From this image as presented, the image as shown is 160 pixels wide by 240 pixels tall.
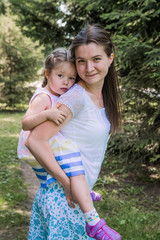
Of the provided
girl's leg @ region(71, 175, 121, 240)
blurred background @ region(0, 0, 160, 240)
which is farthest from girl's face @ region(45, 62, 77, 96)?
blurred background @ region(0, 0, 160, 240)

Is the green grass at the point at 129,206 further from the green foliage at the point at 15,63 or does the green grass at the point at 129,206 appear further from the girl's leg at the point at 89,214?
the green foliage at the point at 15,63

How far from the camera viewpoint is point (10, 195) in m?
4.16

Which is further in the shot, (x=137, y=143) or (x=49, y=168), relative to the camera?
(x=137, y=143)

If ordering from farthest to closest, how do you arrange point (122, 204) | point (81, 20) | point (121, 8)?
1. point (81, 20)
2. point (121, 8)
3. point (122, 204)

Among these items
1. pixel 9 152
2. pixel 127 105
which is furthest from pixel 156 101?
pixel 9 152

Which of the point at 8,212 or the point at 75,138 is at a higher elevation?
the point at 75,138

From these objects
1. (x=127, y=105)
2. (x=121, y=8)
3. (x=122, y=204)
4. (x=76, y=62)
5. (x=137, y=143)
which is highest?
(x=121, y=8)

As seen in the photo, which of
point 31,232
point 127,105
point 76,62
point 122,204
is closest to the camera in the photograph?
point 76,62

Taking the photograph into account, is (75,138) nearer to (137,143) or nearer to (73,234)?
(73,234)

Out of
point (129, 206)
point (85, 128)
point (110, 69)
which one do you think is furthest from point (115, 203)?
point (85, 128)

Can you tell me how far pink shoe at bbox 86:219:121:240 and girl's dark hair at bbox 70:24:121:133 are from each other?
0.64 m

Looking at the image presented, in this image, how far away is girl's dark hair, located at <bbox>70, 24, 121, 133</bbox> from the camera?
1.50 m

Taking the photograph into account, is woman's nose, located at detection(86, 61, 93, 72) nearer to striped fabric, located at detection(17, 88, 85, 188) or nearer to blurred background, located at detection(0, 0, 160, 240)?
striped fabric, located at detection(17, 88, 85, 188)

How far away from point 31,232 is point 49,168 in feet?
1.82
